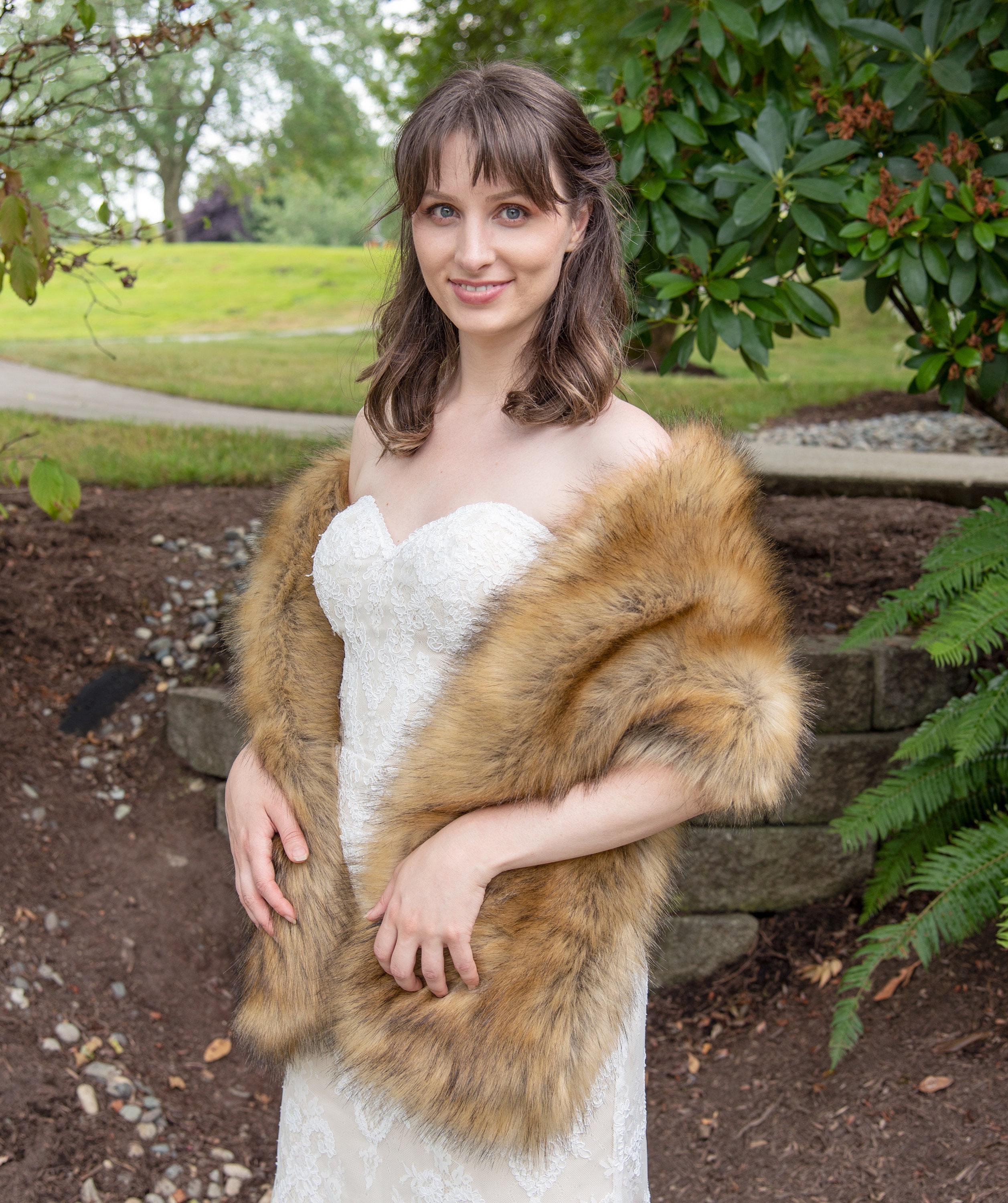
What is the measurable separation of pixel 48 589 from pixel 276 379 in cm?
661

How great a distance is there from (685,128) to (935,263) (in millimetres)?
811

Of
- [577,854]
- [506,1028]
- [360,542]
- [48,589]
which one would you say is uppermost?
[360,542]

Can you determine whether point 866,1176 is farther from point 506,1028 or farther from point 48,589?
point 48,589

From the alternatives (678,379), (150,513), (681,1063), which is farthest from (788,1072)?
(678,379)

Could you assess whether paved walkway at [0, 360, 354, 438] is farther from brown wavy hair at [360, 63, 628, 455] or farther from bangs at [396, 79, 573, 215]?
bangs at [396, 79, 573, 215]

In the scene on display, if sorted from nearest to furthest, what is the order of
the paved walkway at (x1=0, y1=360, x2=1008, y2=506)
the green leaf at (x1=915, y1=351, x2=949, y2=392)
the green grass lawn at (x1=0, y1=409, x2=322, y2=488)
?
the green leaf at (x1=915, y1=351, x2=949, y2=392), the paved walkway at (x1=0, y1=360, x2=1008, y2=506), the green grass lawn at (x1=0, y1=409, x2=322, y2=488)

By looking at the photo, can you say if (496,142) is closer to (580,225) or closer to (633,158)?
(580,225)

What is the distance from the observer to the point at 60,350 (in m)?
13.5

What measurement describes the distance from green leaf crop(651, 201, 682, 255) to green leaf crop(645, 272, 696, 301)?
7cm

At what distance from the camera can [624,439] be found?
1.77 metres

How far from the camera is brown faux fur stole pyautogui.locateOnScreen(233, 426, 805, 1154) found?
5.14 ft

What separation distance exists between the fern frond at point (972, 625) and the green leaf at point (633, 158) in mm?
1522

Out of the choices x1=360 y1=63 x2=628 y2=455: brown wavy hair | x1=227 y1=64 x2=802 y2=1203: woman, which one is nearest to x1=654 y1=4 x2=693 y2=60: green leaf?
x1=360 y1=63 x2=628 y2=455: brown wavy hair

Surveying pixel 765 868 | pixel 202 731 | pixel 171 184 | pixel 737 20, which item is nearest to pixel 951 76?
pixel 737 20
